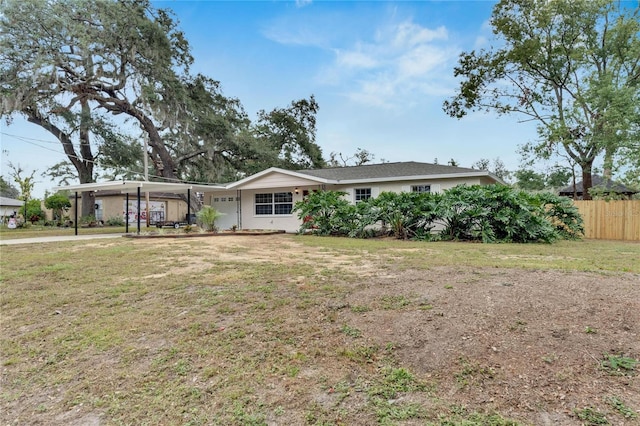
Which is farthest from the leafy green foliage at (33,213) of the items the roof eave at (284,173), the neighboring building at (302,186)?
the roof eave at (284,173)

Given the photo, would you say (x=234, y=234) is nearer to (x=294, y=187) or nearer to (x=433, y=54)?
(x=294, y=187)

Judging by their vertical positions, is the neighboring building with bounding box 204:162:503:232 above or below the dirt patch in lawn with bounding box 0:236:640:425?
above

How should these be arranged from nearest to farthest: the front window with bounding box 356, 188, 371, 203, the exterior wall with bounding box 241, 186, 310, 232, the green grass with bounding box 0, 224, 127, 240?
the front window with bounding box 356, 188, 371, 203
the green grass with bounding box 0, 224, 127, 240
the exterior wall with bounding box 241, 186, 310, 232

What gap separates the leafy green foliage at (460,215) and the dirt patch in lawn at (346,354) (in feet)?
20.8

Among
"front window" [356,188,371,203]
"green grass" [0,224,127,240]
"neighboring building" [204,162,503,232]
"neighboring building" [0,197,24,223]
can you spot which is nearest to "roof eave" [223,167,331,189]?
"neighboring building" [204,162,503,232]

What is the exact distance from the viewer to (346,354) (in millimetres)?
2670

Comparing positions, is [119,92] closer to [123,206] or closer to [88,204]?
[88,204]

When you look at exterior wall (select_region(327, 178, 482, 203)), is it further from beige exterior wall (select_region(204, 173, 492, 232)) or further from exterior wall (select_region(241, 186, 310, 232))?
exterior wall (select_region(241, 186, 310, 232))

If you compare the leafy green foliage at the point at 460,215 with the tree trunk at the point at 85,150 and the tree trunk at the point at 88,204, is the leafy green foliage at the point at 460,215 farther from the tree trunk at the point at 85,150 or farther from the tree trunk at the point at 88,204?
the tree trunk at the point at 88,204

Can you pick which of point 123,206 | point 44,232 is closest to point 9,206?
point 123,206

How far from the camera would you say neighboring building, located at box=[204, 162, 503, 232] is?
44.0 ft

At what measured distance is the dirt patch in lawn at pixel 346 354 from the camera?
81.7 inches

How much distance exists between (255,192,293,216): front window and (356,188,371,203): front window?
333 centimetres

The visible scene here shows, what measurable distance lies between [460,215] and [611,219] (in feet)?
21.1
